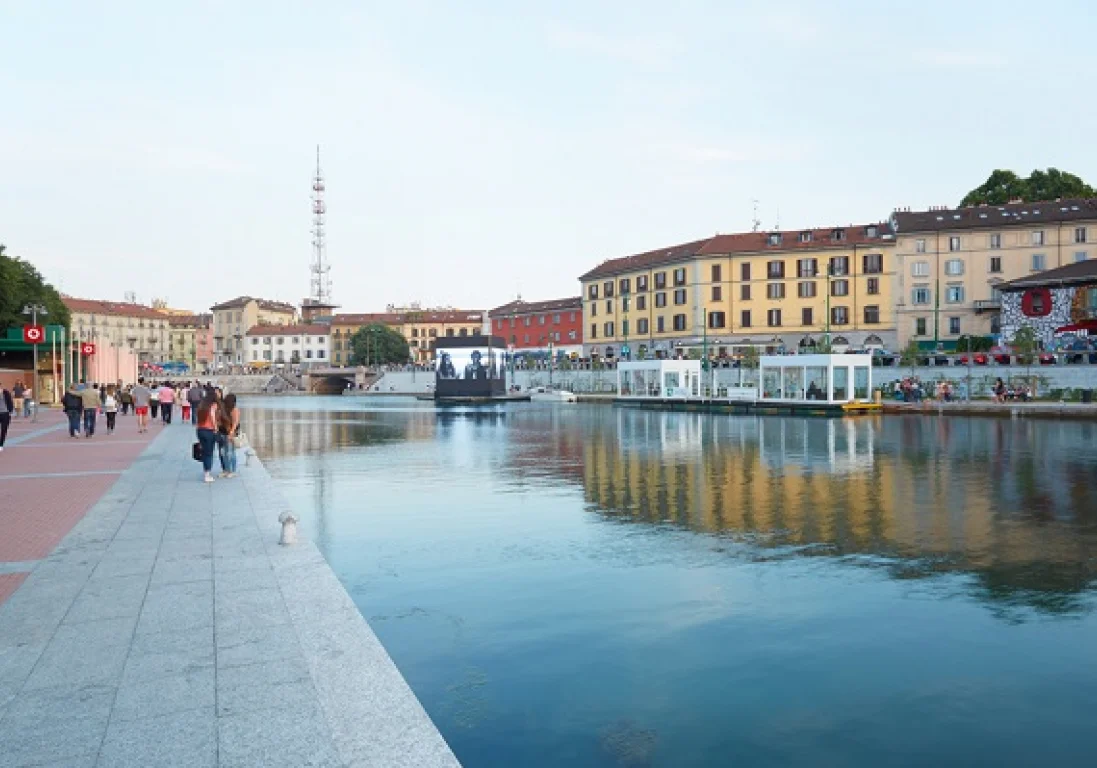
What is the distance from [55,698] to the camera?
579 cm

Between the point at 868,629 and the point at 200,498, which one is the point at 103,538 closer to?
the point at 200,498

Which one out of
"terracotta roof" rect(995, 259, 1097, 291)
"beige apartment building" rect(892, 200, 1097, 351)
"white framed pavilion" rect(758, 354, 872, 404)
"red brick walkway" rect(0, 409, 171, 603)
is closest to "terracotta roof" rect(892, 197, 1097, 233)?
"beige apartment building" rect(892, 200, 1097, 351)

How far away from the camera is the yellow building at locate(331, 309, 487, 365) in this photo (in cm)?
14539

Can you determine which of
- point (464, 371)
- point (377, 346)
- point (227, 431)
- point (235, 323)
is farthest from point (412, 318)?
point (227, 431)

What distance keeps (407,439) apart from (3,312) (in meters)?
38.4

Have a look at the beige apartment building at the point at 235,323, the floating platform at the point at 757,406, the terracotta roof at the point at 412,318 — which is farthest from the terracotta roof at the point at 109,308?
the floating platform at the point at 757,406

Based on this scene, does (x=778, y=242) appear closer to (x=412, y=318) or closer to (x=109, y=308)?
(x=412, y=318)

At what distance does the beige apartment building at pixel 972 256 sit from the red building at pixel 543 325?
125 feet

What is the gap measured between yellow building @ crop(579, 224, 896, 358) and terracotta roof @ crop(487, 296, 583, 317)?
1665 cm

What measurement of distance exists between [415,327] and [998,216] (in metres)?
96.3

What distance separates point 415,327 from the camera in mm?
147875

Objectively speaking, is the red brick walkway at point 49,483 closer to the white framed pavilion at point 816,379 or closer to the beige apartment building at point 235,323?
the white framed pavilion at point 816,379

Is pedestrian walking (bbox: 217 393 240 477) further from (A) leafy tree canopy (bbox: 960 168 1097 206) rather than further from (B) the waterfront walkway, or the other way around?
(A) leafy tree canopy (bbox: 960 168 1097 206)

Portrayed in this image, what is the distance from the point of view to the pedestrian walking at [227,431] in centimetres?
1747
